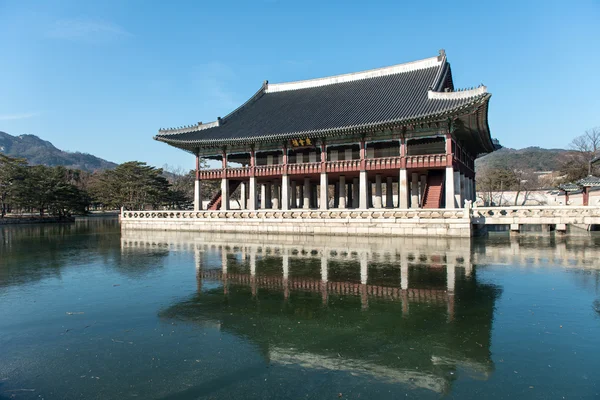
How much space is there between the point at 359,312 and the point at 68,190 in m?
57.4

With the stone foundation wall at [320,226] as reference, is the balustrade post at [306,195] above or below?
above

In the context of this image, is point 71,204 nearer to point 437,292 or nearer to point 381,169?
point 381,169

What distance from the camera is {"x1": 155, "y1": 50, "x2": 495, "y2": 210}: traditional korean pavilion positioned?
2702 cm

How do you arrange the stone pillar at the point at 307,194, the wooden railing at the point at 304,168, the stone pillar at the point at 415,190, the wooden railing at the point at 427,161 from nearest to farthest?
the wooden railing at the point at 427,161 < the wooden railing at the point at 304,168 < the stone pillar at the point at 415,190 < the stone pillar at the point at 307,194

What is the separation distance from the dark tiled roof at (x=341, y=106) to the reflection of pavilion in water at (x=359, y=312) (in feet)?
46.6

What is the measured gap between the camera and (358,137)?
29.9m

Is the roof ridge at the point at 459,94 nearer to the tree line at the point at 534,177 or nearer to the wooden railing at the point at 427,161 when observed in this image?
the wooden railing at the point at 427,161

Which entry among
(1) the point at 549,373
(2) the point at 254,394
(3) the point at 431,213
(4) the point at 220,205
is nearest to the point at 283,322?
(2) the point at 254,394

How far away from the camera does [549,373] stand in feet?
17.2

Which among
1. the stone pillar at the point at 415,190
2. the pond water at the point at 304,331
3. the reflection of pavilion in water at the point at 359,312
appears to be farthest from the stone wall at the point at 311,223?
the pond water at the point at 304,331

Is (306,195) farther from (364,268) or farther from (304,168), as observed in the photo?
(364,268)

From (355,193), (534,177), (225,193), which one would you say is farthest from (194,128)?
(534,177)

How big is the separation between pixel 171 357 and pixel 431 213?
2094 centimetres

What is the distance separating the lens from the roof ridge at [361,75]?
1345 inches
